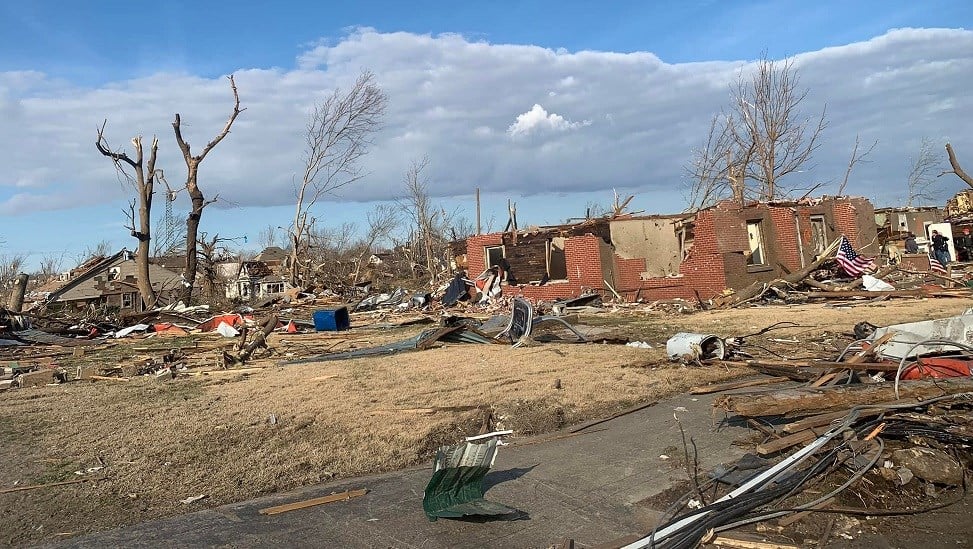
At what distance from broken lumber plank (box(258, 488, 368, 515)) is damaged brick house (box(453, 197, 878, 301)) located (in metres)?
17.6

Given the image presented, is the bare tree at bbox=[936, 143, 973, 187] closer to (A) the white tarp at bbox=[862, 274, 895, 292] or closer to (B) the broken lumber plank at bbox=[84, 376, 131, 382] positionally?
(A) the white tarp at bbox=[862, 274, 895, 292]

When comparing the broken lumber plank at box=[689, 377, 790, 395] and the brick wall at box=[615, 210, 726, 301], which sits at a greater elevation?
the brick wall at box=[615, 210, 726, 301]

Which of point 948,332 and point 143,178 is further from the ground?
point 143,178

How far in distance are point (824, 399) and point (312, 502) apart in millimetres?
3877

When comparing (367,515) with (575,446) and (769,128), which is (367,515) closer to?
(575,446)

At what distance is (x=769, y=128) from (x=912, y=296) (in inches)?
645

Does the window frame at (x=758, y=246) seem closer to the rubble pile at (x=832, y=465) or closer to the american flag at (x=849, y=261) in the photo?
the american flag at (x=849, y=261)

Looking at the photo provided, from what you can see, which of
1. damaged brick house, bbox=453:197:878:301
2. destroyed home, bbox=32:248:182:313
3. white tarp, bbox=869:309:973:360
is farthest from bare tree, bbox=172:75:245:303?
white tarp, bbox=869:309:973:360

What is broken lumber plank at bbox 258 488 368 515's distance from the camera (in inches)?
180

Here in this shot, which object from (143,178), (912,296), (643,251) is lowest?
(912,296)

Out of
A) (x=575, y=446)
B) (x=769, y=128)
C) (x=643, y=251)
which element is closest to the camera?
(x=575, y=446)

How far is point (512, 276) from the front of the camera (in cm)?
2516

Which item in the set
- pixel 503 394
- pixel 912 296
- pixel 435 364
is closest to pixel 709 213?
pixel 912 296

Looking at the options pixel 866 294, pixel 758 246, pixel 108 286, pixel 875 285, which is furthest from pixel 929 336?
pixel 108 286
